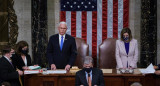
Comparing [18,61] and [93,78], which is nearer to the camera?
[93,78]

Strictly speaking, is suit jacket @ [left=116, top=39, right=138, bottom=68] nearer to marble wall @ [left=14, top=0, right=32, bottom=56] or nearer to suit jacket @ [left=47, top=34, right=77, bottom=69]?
suit jacket @ [left=47, top=34, right=77, bottom=69]

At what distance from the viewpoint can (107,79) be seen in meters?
6.26

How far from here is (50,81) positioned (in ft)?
20.6

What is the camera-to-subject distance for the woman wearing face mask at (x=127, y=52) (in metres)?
7.05

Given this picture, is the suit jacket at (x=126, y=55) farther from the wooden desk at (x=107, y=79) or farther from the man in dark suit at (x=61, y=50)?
the man in dark suit at (x=61, y=50)

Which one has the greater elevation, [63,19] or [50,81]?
[63,19]

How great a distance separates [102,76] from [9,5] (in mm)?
4871

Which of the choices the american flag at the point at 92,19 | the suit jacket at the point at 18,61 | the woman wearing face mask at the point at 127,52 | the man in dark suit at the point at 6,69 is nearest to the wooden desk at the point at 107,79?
the suit jacket at the point at 18,61

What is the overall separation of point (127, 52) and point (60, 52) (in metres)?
1.52

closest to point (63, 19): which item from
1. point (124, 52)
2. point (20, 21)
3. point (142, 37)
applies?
point (20, 21)

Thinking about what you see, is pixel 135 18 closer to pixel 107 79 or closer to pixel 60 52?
pixel 60 52

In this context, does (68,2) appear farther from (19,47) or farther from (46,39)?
(19,47)

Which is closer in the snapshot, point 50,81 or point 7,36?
point 50,81

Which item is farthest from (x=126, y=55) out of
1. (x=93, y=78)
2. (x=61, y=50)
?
(x=93, y=78)
